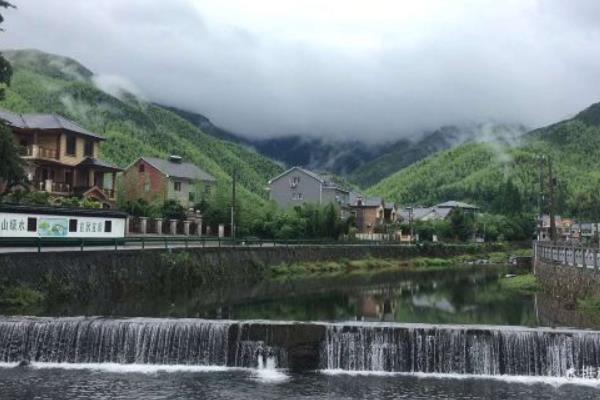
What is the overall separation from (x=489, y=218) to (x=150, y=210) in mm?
94264

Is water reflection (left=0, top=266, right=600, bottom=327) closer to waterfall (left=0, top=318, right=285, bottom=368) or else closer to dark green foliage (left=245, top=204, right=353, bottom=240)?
waterfall (left=0, top=318, right=285, bottom=368)

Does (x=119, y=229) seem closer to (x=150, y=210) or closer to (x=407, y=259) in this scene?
(x=150, y=210)

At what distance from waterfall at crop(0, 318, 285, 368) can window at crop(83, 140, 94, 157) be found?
4409 cm

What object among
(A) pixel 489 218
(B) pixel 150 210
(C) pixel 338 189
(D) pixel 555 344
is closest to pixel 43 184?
(B) pixel 150 210

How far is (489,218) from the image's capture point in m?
149

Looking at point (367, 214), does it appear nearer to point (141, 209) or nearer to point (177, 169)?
point (177, 169)

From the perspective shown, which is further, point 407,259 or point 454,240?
point 454,240

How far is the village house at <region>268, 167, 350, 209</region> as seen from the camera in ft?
374

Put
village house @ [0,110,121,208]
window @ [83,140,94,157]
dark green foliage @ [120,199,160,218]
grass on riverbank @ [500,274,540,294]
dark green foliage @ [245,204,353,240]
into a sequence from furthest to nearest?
1. dark green foliage @ [245,204,353,240]
2. dark green foliage @ [120,199,160,218]
3. window @ [83,140,94,157]
4. village house @ [0,110,121,208]
5. grass on riverbank @ [500,274,540,294]

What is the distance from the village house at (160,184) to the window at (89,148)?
16834 millimetres

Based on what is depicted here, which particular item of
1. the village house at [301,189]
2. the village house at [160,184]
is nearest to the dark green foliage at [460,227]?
the village house at [301,189]

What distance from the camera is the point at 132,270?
146ft

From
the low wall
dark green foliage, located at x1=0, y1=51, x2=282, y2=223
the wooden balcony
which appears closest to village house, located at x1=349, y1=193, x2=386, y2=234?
dark green foliage, located at x1=0, y1=51, x2=282, y2=223

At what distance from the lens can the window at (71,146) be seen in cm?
6694
